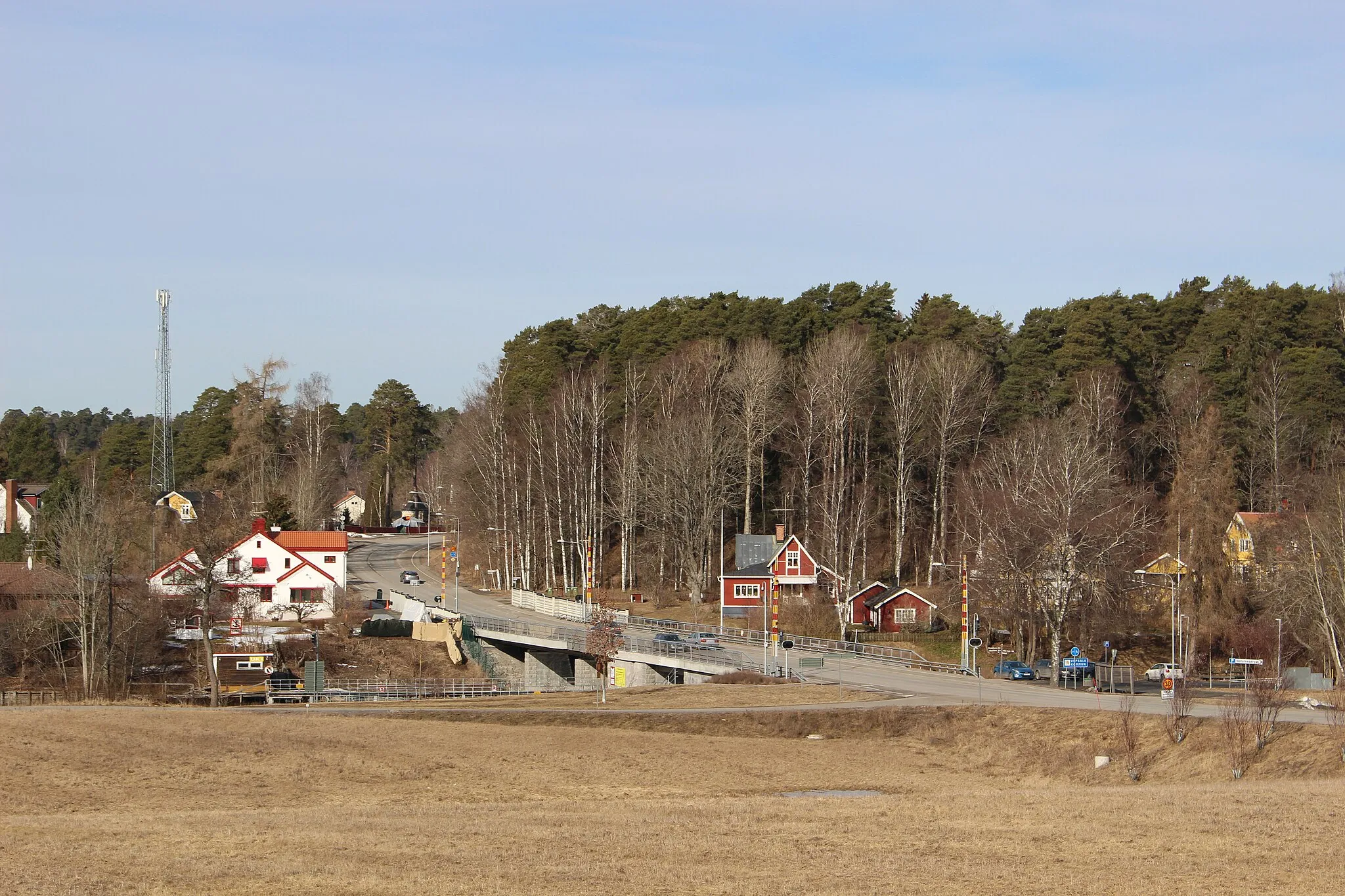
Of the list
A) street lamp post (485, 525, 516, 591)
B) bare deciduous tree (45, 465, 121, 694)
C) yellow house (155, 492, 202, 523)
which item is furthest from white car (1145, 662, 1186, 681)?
yellow house (155, 492, 202, 523)

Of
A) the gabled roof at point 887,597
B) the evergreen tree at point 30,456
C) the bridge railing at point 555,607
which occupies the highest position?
the evergreen tree at point 30,456

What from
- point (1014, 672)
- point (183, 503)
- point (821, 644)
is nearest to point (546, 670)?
point (821, 644)

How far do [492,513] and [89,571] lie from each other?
41182 mm

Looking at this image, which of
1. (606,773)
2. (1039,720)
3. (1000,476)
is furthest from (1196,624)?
A: (606,773)

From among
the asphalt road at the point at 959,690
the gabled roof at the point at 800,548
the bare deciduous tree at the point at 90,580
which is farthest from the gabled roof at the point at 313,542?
the gabled roof at the point at 800,548

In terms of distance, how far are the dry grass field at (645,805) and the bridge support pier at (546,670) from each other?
24350mm

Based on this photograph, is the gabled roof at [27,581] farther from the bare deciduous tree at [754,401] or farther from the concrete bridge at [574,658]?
the bare deciduous tree at [754,401]

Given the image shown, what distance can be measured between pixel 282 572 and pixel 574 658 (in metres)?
22.4

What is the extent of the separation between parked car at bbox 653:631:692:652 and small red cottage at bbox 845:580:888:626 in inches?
534

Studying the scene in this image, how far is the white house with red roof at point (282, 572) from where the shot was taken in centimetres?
8288

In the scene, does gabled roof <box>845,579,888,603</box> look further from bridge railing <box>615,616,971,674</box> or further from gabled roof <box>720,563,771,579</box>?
gabled roof <box>720,563,771,579</box>

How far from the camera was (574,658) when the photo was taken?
7738 centimetres

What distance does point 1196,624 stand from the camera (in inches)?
2864

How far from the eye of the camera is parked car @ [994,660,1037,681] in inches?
2454
